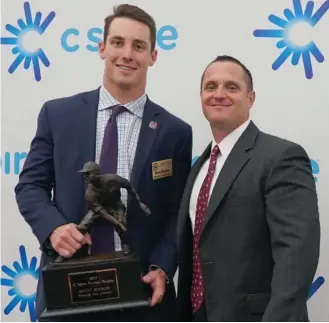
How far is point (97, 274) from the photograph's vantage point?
53.3 inches

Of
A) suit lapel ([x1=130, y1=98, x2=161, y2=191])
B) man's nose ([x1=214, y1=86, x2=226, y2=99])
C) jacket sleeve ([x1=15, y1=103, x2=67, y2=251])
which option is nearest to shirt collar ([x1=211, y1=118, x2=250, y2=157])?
man's nose ([x1=214, y1=86, x2=226, y2=99])

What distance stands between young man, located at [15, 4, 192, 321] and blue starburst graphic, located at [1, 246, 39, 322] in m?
0.61

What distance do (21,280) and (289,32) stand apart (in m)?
1.63

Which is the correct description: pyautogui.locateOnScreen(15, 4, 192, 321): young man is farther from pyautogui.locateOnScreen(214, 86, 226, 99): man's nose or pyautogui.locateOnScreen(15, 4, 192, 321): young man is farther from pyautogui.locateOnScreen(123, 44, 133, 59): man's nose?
pyautogui.locateOnScreen(214, 86, 226, 99): man's nose

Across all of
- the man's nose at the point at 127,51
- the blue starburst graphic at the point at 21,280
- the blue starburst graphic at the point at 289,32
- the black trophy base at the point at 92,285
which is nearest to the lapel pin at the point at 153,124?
the man's nose at the point at 127,51

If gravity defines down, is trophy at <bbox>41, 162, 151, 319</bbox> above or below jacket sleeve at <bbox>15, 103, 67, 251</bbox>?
below

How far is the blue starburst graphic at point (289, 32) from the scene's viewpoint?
194 cm

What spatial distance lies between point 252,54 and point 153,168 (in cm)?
78

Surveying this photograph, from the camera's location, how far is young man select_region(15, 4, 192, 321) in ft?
4.89

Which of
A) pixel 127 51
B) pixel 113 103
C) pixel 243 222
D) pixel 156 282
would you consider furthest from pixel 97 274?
pixel 127 51

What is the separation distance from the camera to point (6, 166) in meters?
2.10

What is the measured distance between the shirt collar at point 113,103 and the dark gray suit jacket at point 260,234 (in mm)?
381

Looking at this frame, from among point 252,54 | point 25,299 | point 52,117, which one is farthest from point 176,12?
point 25,299

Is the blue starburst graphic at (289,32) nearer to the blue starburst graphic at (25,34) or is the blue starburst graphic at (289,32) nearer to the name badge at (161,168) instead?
the name badge at (161,168)
